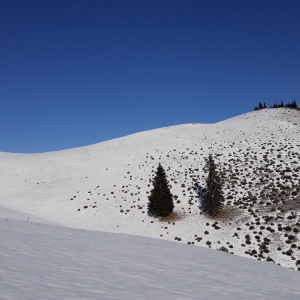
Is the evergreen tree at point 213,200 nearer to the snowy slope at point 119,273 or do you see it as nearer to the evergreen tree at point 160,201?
the evergreen tree at point 160,201

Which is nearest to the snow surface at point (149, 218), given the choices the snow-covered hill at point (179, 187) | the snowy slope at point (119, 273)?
the snowy slope at point (119, 273)

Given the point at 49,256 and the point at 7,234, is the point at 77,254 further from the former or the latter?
the point at 7,234

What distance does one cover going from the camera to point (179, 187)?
118 ft

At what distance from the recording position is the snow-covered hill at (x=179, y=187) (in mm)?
24812

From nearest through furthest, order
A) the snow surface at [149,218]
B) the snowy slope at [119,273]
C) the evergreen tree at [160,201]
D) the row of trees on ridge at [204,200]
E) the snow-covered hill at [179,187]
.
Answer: the snowy slope at [119,273] < the snow surface at [149,218] < the snow-covered hill at [179,187] < the row of trees on ridge at [204,200] < the evergreen tree at [160,201]

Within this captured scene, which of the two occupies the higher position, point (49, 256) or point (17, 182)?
point (17, 182)

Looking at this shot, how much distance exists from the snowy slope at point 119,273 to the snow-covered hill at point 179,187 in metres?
11.8

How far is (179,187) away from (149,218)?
25.4 ft

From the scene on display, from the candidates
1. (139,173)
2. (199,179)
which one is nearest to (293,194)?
(199,179)

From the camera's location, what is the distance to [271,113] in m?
77.3

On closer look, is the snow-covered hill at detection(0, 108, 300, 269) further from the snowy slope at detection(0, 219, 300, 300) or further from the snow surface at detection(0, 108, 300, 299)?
the snowy slope at detection(0, 219, 300, 300)

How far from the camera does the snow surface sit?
7379 millimetres

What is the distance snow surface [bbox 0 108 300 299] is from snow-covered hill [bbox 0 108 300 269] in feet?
0.48

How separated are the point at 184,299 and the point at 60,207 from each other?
99.3ft
